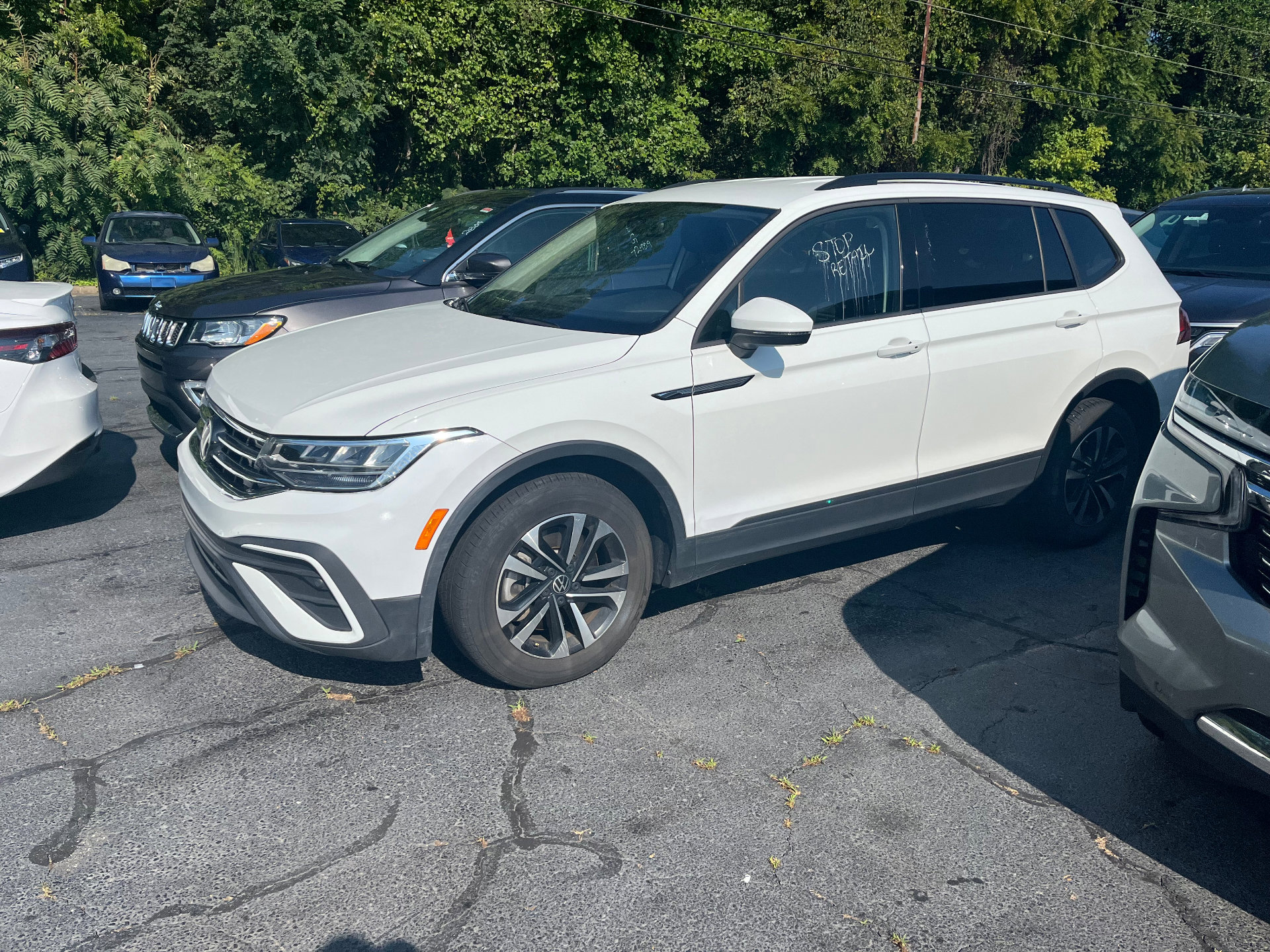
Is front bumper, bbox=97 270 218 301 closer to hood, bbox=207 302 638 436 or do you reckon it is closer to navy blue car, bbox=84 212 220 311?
navy blue car, bbox=84 212 220 311

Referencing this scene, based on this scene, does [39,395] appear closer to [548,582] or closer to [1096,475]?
[548,582]

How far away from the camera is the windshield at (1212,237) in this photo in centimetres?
727

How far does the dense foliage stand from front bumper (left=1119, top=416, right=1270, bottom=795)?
876 inches

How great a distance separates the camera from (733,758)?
3441 mm

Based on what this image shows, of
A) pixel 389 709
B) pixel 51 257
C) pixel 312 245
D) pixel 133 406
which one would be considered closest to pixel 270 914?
pixel 389 709

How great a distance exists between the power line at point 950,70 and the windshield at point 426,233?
68.9 ft

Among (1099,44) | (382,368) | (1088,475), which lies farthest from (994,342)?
(1099,44)

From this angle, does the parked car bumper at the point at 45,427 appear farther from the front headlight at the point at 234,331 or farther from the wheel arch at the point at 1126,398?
the wheel arch at the point at 1126,398

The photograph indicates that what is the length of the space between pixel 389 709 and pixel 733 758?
1.23 m

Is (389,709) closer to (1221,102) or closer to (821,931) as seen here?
(821,931)

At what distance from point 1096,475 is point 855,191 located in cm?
203

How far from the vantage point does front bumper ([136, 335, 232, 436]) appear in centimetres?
587

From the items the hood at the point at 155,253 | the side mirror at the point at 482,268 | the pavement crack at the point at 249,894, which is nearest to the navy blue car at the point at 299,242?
the hood at the point at 155,253

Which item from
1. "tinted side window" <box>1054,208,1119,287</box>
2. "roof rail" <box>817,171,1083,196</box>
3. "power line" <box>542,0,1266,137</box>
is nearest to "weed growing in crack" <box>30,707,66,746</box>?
"roof rail" <box>817,171,1083,196</box>
